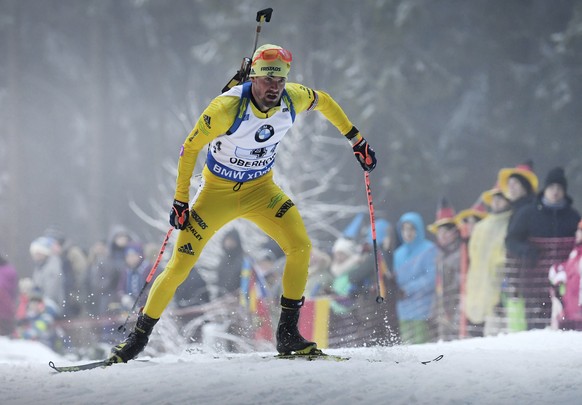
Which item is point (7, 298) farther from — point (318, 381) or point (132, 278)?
point (318, 381)

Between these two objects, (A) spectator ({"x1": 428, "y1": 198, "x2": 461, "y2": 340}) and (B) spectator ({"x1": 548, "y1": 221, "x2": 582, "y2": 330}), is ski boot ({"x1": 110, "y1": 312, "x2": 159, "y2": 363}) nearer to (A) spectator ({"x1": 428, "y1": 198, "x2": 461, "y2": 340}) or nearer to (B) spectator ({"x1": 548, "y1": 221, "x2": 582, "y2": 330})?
(B) spectator ({"x1": 548, "y1": 221, "x2": 582, "y2": 330})

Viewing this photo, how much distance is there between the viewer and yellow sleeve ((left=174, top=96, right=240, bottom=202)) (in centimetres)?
398

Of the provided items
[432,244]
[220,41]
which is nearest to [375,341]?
[432,244]

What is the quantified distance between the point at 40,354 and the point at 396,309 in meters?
4.02

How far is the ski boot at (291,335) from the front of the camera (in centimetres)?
428

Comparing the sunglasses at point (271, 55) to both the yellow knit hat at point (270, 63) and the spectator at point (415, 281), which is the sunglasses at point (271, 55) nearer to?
the yellow knit hat at point (270, 63)

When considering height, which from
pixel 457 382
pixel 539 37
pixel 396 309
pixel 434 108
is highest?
pixel 539 37

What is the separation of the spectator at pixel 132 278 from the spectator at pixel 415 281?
109 inches

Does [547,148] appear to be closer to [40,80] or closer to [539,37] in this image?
[539,37]

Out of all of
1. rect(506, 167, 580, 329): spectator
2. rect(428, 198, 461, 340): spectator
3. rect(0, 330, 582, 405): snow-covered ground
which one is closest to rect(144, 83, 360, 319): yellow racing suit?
rect(0, 330, 582, 405): snow-covered ground

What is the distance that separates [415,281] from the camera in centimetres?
761

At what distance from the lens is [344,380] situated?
3.39 m

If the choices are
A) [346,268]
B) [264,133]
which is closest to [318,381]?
[264,133]

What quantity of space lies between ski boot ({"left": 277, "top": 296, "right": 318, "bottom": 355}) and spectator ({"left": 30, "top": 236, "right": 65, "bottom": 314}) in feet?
17.3
